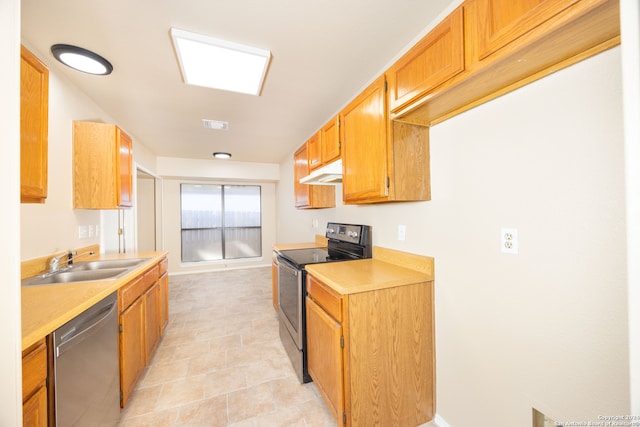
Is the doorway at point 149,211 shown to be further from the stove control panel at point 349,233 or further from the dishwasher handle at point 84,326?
the stove control panel at point 349,233

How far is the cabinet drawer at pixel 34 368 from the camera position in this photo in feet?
2.68

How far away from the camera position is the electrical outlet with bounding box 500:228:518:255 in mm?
1086

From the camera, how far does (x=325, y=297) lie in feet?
4.96

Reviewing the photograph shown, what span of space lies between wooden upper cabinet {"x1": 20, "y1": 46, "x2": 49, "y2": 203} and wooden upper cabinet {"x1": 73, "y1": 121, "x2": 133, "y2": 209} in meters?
0.98

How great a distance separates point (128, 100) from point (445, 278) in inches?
127

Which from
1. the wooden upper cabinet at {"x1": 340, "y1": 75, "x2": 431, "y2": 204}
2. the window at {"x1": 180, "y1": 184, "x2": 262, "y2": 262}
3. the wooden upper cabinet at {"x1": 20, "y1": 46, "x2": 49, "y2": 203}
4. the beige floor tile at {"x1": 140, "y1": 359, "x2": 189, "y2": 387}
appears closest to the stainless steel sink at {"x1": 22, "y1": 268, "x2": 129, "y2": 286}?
the wooden upper cabinet at {"x1": 20, "y1": 46, "x2": 49, "y2": 203}

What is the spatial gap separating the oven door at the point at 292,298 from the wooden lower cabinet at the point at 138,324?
1.14m

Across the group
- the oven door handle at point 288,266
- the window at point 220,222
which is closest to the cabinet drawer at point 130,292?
the oven door handle at point 288,266

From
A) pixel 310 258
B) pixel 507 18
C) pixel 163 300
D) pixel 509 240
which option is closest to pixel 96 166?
pixel 163 300

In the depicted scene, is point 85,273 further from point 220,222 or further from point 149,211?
point 220,222

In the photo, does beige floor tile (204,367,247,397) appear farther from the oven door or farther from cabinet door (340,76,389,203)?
cabinet door (340,76,389,203)

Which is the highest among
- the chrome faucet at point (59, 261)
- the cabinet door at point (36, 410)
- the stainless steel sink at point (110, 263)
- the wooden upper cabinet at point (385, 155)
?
the wooden upper cabinet at point (385, 155)

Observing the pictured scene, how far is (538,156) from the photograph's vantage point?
1.00 meters

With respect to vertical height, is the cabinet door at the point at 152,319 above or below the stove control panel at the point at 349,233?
below
